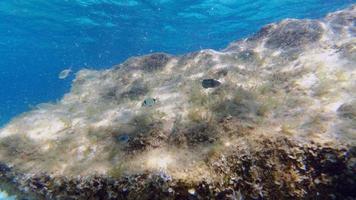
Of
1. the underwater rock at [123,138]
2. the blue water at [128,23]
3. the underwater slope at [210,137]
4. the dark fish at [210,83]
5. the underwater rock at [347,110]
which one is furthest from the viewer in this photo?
the blue water at [128,23]

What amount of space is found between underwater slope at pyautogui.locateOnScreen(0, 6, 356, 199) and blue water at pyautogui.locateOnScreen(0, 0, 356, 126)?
723 inches

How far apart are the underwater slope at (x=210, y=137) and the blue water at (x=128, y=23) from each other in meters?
18.4

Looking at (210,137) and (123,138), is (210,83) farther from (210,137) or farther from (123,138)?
(123,138)

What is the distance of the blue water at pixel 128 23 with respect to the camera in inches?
910

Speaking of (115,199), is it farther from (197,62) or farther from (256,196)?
(197,62)

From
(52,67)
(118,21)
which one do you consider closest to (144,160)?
(118,21)

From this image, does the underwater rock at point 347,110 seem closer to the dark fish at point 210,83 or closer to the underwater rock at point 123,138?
the dark fish at point 210,83

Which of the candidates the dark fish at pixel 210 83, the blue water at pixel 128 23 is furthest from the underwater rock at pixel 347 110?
the blue water at pixel 128 23

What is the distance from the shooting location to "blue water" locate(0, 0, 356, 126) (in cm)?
2312

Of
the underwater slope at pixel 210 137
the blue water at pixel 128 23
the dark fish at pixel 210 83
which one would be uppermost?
the blue water at pixel 128 23

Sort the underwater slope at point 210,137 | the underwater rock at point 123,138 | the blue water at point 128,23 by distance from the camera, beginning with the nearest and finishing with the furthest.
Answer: the underwater slope at point 210,137
the underwater rock at point 123,138
the blue water at point 128,23

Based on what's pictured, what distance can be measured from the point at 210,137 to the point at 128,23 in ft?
88.8

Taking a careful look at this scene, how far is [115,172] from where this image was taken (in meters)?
2.81

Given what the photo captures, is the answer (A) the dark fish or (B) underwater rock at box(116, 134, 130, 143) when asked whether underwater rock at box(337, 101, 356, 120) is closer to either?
(A) the dark fish
